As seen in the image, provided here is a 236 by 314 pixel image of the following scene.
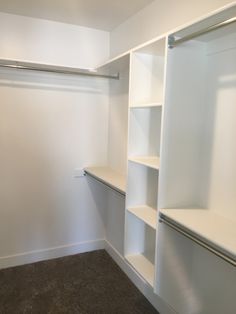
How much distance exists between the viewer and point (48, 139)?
112 inches

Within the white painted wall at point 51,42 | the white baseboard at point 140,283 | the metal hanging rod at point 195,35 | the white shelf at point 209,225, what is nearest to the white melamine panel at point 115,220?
the white baseboard at point 140,283

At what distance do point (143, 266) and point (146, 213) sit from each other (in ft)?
1.35

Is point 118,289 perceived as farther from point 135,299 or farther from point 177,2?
point 177,2

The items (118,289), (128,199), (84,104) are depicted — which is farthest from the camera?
(84,104)

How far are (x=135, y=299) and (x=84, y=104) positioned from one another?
200 centimetres

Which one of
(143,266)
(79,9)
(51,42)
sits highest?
(79,9)

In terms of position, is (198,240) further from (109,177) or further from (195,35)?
(109,177)

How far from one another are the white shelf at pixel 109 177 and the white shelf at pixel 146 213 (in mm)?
173

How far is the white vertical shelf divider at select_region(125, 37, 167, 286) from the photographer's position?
1.98 metres

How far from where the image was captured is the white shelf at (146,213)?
1.85 meters

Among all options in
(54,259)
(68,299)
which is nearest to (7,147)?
(54,259)

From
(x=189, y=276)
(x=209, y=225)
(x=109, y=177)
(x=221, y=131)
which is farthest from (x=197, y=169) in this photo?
(x=109, y=177)

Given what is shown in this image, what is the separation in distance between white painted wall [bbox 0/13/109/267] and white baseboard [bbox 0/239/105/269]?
0.03 ft

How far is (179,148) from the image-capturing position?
170 centimetres
